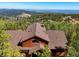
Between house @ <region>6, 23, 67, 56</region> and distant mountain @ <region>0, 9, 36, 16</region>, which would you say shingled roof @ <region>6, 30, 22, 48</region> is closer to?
house @ <region>6, 23, 67, 56</region>

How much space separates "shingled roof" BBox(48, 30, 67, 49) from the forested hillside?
6 centimetres

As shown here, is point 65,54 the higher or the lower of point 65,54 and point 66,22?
the lower

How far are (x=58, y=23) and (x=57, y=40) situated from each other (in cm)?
24

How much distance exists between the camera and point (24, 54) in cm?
273

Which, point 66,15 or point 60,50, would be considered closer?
point 60,50

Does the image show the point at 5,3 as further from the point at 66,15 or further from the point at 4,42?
the point at 66,15

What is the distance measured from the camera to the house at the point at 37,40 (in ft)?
8.79

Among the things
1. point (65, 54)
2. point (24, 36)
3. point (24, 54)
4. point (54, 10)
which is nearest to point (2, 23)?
point (24, 36)

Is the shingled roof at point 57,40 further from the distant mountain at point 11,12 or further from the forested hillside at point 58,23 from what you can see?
the distant mountain at point 11,12

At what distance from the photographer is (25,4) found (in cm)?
277

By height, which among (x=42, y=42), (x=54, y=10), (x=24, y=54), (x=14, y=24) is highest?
(x=54, y=10)

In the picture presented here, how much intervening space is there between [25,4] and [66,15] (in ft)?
1.99

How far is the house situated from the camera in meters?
2.68

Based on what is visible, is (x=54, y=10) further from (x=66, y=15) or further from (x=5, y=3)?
(x=5, y=3)
